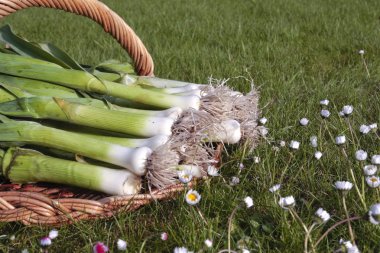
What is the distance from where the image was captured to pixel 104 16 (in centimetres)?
226

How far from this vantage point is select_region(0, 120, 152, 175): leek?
5.98 ft

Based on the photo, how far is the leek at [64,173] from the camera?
177 cm

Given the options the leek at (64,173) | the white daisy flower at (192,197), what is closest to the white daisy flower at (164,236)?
the white daisy flower at (192,197)

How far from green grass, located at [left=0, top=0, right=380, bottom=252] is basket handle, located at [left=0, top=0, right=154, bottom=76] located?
622 mm

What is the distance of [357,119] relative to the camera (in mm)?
2244

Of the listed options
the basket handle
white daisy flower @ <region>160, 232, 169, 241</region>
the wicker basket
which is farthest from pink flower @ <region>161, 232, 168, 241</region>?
the basket handle

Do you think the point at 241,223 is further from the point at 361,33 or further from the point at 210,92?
the point at 361,33

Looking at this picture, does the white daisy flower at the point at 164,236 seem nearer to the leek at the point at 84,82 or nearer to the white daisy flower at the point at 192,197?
the white daisy flower at the point at 192,197

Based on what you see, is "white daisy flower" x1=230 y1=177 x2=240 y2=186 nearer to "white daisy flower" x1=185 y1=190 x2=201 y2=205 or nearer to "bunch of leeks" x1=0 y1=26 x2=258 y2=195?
"bunch of leeks" x1=0 y1=26 x2=258 y2=195

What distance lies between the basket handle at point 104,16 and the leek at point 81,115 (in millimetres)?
418

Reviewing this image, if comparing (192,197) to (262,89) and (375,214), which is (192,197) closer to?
(375,214)

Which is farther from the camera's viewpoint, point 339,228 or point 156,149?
point 156,149

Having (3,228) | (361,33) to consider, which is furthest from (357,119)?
(361,33)

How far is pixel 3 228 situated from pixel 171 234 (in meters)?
0.60
